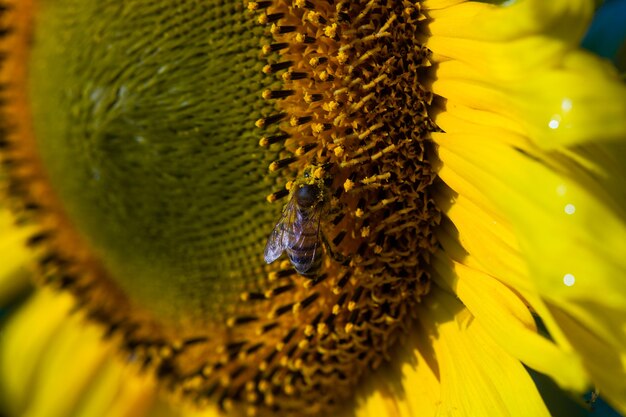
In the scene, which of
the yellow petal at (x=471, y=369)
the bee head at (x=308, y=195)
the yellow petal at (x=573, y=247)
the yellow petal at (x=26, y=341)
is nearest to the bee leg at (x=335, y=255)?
the bee head at (x=308, y=195)

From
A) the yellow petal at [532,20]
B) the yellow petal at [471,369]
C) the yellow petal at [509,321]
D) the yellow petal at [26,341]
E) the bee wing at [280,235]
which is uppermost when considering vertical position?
the yellow petal at [532,20]

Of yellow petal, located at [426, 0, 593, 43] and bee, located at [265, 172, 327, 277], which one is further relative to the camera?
bee, located at [265, 172, 327, 277]

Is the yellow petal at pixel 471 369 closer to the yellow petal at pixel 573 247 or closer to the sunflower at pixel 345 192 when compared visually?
the sunflower at pixel 345 192

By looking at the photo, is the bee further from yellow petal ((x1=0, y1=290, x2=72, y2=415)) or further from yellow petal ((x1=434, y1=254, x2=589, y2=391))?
yellow petal ((x1=0, y1=290, x2=72, y2=415))

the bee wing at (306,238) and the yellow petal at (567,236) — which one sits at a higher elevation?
the yellow petal at (567,236)

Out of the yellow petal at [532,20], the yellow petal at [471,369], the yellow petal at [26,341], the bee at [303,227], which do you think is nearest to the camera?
the yellow petal at [532,20]

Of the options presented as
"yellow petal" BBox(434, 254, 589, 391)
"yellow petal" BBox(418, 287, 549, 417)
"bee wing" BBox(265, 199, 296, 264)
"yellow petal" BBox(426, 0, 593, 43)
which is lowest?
"yellow petal" BBox(418, 287, 549, 417)

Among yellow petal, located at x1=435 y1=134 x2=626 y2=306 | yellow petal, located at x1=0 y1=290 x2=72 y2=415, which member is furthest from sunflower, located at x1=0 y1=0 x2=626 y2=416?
yellow petal, located at x1=0 y1=290 x2=72 y2=415

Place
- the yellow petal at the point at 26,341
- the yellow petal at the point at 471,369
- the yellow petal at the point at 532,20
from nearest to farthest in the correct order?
the yellow petal at the point at 532,20 < the yellow petal at the point at 471,369 < the yellow petal at the point at 26,341

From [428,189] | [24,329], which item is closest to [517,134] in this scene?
[428,189]
